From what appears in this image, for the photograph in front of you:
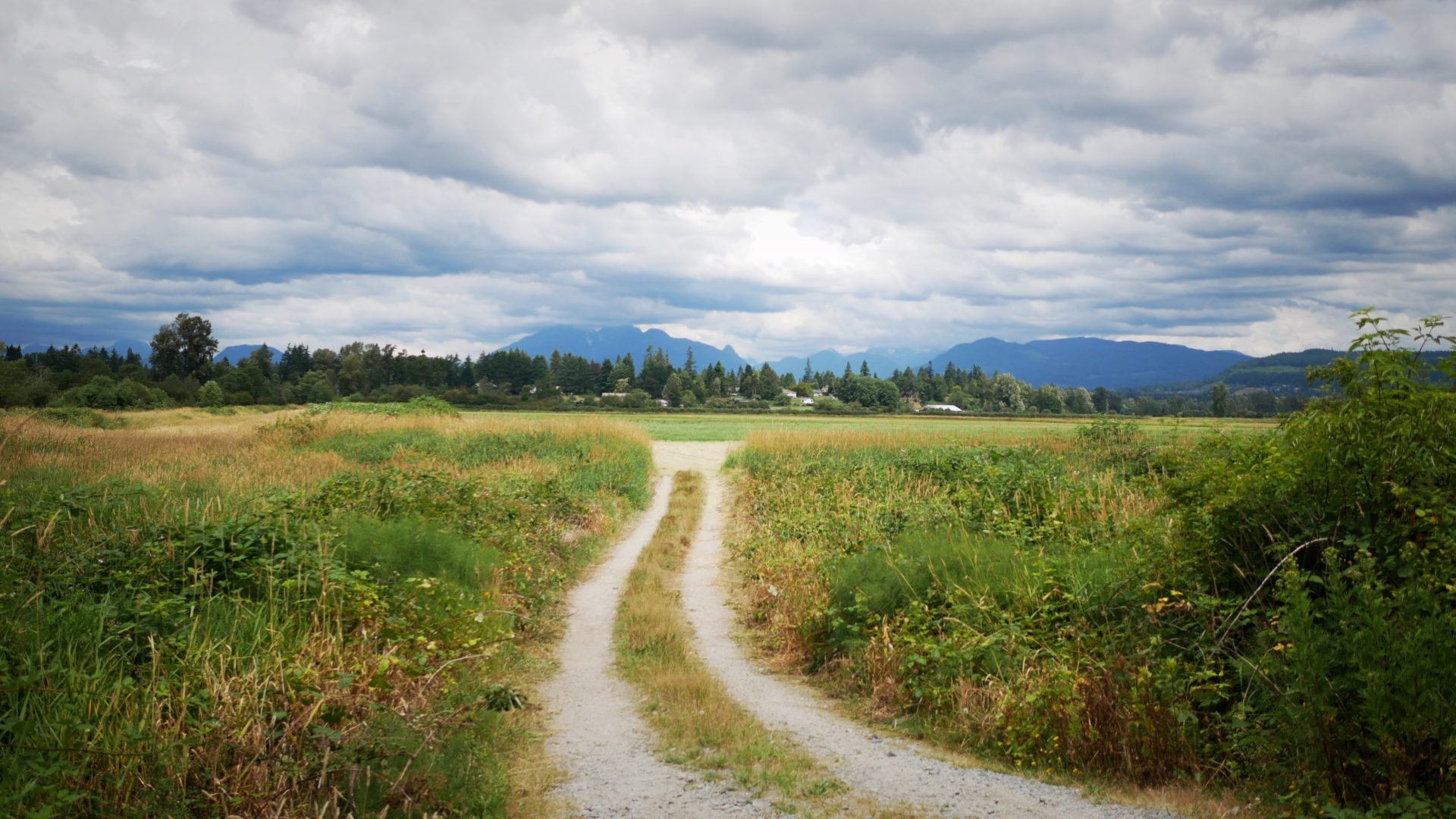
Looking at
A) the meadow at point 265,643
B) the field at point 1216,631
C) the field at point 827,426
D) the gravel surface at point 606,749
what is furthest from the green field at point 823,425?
the gravel surface at point 606,749

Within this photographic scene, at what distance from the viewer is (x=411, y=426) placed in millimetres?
31859

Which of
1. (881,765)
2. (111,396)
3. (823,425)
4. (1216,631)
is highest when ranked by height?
(111,396)

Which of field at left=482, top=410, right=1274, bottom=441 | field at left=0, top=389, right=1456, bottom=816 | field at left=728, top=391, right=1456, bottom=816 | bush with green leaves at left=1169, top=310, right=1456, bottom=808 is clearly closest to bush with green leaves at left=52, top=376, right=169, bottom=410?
field at left=482, top=410, right=1274, bottom=441

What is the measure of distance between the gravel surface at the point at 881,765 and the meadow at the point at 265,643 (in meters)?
2.32

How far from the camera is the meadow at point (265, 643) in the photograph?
165 inches

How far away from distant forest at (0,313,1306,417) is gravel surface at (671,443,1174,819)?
117 feet

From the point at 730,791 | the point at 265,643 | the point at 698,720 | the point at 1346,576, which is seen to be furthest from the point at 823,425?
the point at 730,791

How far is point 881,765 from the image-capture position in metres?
5.85

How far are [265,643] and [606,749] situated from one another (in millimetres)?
2886

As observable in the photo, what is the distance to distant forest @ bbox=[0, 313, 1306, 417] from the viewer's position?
53.2 meters

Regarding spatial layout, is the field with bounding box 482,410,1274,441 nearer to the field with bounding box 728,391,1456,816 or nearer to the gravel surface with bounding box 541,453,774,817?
the field with bounding box 728,391,1456,816

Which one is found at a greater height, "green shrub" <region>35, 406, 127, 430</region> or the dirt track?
"green shrub" <region>35, 406, 127, 430</region>

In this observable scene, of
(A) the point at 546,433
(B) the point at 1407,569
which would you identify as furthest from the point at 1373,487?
(A) the point at 546,433

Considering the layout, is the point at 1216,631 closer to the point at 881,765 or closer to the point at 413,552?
the point at 881,765
